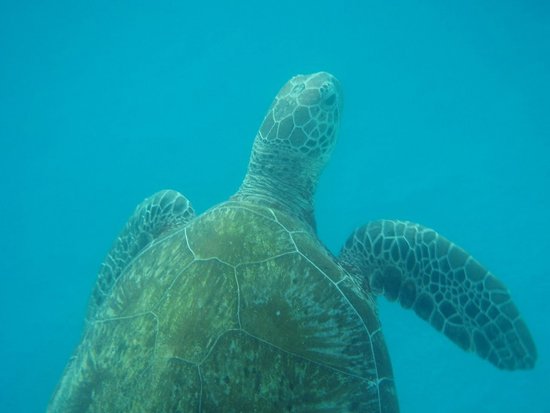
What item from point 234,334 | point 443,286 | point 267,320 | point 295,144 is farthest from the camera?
point 295,144

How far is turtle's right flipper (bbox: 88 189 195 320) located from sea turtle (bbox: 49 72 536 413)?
1039 mm

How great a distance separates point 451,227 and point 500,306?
812 centimetres

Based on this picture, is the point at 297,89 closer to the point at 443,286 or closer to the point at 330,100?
the point at 330,100

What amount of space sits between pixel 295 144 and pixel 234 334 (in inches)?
110

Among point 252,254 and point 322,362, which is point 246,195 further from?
point 322,362

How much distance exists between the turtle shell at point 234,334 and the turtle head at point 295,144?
149 centimetres

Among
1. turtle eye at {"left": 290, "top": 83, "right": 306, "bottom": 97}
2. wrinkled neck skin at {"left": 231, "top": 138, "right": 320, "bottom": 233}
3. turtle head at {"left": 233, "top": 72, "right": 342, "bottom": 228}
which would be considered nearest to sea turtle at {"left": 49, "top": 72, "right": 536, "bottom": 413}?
wrinkled neck skin at {"left": 231, "top": 138, "right": 320, "bottom": 233}

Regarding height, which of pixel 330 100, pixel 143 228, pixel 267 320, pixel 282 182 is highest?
pixel 330 100

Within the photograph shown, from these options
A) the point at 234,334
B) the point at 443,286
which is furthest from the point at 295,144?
the point at 234,334

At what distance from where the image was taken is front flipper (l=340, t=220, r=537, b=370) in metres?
3.80

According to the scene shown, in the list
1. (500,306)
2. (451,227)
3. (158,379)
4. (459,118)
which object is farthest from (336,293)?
(459,118)

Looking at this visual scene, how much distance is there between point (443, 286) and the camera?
4.00m

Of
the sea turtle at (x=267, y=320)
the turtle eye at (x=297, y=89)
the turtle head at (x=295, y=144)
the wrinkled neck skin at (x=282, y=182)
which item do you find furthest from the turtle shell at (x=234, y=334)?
the turtle eye at (x=297, y=89)

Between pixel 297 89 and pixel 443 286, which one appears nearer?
pixel 443 286
